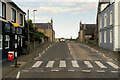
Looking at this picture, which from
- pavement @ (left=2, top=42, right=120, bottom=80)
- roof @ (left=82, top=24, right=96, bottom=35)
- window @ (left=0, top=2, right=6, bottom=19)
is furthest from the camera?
roof @ (left=82, top=24, right=96, bottom=35)

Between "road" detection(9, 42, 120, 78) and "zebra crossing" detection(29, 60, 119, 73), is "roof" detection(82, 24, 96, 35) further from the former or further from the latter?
"zebra crossing" detection(29, 60, 119, 73)

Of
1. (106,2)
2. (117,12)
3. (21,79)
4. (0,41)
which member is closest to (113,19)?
(117,12)

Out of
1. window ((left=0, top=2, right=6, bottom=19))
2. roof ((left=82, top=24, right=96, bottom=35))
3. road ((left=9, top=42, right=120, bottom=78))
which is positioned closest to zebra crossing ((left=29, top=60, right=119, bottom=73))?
road ((left=9, top=42, right=120, bottom=78))

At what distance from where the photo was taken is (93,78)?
10.6 meters

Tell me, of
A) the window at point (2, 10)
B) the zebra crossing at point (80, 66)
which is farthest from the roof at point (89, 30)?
the zebra crossing at point (80, 66)

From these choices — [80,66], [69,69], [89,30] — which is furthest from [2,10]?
[89,30]

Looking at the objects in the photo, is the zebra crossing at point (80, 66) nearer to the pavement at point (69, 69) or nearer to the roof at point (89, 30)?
the pavement at point (69, 69)

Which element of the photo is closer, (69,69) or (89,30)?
(69,69)

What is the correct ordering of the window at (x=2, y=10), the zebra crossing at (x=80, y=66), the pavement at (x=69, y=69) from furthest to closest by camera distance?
the window at (x=2, y=10) < the zebra crossing at (x=80, y=66) < the pavement at (x=69, y=69)

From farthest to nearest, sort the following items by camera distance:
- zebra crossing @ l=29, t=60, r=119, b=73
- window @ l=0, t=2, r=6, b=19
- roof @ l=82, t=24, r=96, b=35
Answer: roof @ l=82, t=24, r=96, b=35, window @ l=0, t=2, r=6, b=19, zebra crossing @ l=29, t=60, r=119, b=73

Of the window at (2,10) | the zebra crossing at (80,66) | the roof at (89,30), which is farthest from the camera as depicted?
the roof at (89,30)

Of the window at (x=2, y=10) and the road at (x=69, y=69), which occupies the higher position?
the window at (x=2, y=10)

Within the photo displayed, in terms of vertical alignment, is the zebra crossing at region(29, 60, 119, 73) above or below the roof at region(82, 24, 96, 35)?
below

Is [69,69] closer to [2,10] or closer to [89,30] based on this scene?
[2,10]
